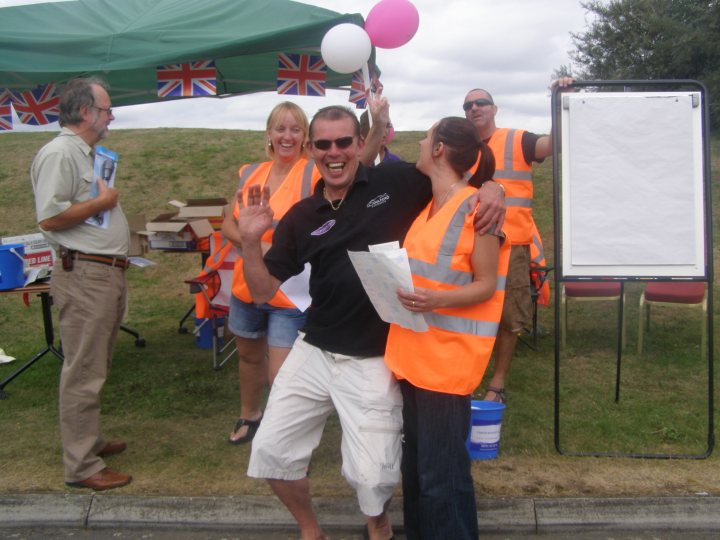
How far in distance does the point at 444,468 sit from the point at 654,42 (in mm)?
22834

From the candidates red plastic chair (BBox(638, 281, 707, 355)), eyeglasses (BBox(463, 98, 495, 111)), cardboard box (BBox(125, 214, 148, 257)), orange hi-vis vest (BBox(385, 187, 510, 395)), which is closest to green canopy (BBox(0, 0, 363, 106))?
eyeglasses (BBox(463, 98, 495, 111))

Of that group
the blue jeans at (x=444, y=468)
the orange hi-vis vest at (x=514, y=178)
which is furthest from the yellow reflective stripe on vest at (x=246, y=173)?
the blue jeans at (x=444, y=468)

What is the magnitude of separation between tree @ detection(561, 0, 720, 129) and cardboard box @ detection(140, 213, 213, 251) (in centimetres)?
1714

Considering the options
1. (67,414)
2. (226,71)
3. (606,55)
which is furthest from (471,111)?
(606,55)

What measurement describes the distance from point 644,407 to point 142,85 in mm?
4730

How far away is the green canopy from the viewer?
4238 millimetres

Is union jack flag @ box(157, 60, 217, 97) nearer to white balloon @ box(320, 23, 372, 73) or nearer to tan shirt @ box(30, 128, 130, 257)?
white balloon @ box(320, 23, 372, 73)

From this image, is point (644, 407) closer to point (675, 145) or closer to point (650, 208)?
point (650, 208)

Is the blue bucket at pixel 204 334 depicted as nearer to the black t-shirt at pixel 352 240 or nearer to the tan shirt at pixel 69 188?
the tan shirt at pixel 69 188

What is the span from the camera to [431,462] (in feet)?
8.96

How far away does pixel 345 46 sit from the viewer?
13.8 feet

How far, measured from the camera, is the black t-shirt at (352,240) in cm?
296

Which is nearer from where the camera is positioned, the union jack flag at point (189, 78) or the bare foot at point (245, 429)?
the bare foot at point (245, 429)

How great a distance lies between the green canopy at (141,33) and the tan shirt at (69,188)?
67 centimetres
